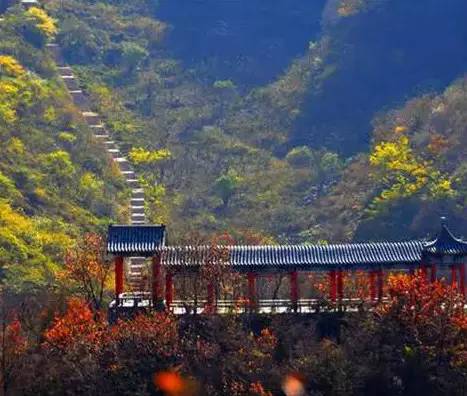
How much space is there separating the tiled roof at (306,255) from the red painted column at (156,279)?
37 cm

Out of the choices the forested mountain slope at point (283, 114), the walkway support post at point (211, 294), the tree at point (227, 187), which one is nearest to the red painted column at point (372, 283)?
the walkway support post at point (211, 294)

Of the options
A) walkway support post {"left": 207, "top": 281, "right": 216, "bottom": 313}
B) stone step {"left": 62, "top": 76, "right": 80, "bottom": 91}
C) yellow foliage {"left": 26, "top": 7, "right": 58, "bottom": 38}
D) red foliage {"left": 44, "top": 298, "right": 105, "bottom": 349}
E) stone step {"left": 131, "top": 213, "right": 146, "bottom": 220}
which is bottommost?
red foliage {"left": 44, "top": 298, "right": 105, "bottom": 349}

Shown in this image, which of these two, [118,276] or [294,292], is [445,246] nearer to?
[294,292]

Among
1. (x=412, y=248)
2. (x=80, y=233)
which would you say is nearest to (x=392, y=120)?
(x=80, y=233)

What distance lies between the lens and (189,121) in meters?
97.8

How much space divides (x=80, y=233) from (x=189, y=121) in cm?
2522

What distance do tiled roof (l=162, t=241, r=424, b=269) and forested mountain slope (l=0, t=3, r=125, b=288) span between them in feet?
44.6

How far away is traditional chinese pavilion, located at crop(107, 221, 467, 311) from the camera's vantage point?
53188 mm

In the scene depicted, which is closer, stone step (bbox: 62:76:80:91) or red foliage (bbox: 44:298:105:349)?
red foliage (bbox: 44:298:105:349)

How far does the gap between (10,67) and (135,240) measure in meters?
40.9

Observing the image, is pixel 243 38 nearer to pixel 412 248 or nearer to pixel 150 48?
pixel 150 48

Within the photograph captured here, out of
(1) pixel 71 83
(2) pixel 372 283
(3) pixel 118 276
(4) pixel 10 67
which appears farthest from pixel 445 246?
(1) pixel 71 83

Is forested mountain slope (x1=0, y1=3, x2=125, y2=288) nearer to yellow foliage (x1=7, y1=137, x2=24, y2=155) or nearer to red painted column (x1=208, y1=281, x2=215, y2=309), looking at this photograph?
yellow foliage (x1=7, y1=137, x2=24, y2=155)

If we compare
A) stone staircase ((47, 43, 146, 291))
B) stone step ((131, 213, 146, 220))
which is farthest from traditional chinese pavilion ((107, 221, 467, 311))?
stone step ((131, 213, 146, 220))
